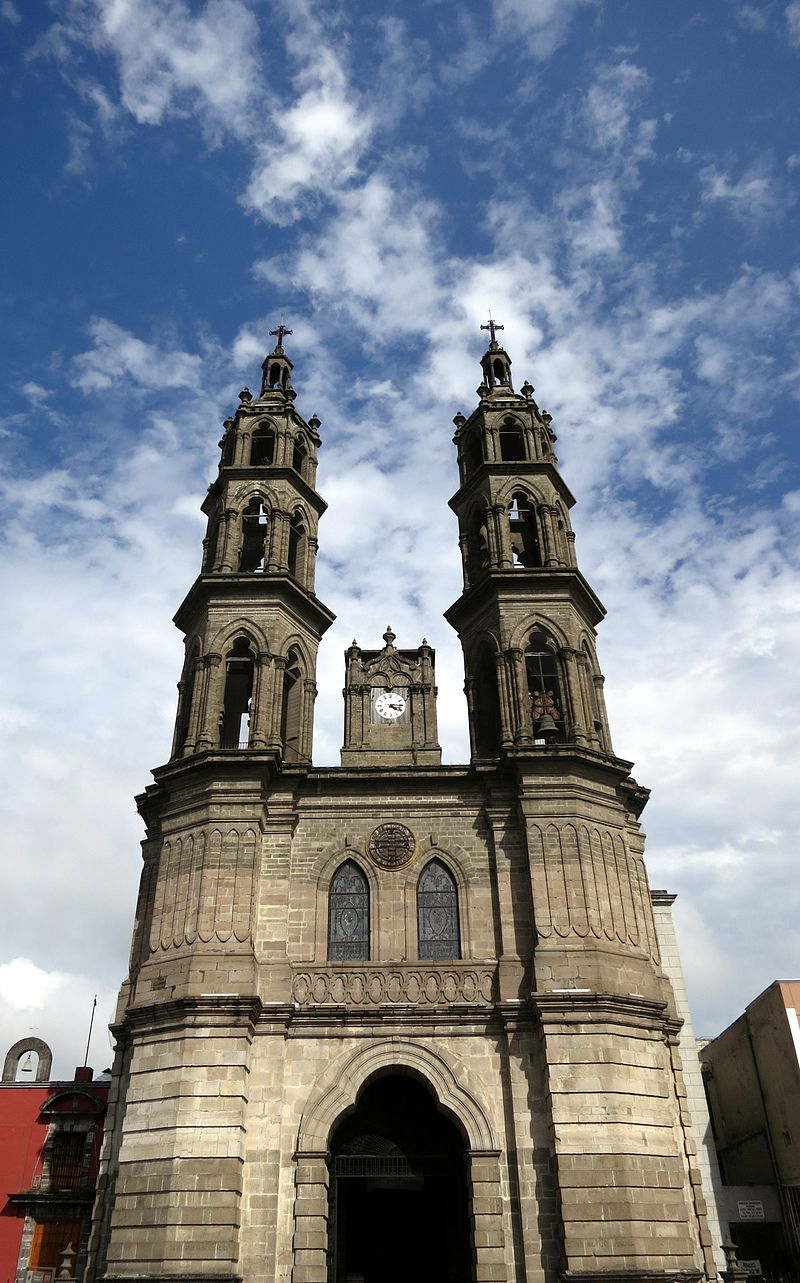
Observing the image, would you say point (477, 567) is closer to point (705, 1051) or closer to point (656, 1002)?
point (656, 1002)

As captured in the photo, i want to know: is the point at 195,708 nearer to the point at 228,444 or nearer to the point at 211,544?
the point at 211,544

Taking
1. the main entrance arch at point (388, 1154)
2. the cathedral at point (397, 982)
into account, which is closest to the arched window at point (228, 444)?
the cathedral at point (397, 982)

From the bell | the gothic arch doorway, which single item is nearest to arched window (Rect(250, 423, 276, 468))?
the bell

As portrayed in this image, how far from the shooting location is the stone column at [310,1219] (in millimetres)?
17578

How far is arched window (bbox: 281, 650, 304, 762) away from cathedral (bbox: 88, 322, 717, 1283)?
3.1 inches

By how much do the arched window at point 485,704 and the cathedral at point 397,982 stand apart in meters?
0.08

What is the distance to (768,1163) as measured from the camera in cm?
2655

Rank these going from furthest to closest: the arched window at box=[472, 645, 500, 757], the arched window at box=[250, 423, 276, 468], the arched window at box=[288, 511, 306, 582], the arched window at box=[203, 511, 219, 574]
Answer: the arched window at box=[250, 423, 276, 468], the arched window at box=[288, 511, 306, 582], the arched window at box=[203, 511, 219, 574], the arched window at box=[472, 645, 500, 757]

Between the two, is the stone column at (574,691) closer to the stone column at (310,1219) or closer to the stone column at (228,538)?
the stone column at (228,538)

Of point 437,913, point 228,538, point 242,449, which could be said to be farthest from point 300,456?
point 437,913

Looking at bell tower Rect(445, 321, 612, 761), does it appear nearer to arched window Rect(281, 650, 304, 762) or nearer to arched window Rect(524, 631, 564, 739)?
arched window Rect(524, 631, 564, 739)

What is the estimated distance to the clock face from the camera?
Result: 79.5ft

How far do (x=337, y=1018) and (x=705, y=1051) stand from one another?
710 inches

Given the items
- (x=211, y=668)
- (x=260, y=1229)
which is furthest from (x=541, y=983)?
(x=211, y=668)
